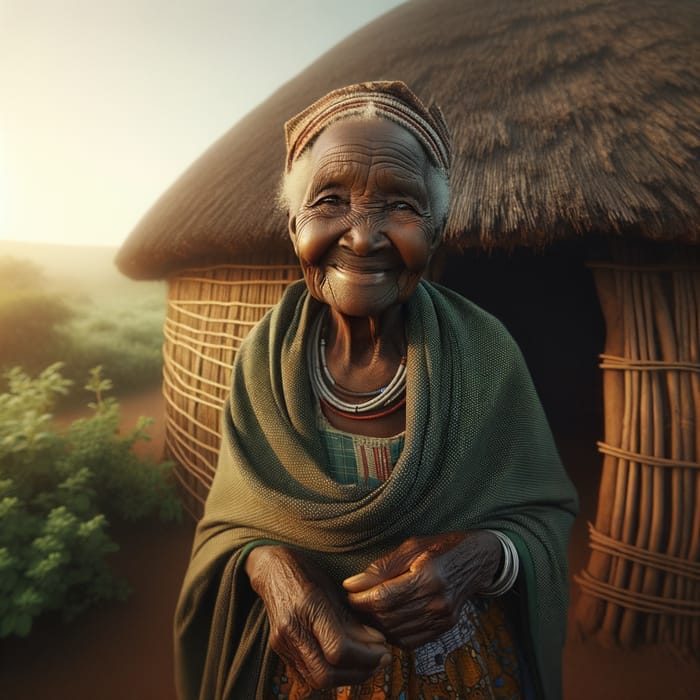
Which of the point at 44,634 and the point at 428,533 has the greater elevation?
the point at 428,533

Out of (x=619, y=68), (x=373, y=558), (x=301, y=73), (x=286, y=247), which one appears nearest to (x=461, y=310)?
(x=373, y=558)

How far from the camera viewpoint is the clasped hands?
0.74 meters

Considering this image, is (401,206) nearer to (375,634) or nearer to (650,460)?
(375,634)

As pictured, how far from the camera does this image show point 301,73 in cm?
420

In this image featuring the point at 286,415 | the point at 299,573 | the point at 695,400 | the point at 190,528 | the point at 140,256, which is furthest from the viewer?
the point at 140,256

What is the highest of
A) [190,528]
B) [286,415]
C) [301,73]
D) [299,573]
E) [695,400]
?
[301,73]

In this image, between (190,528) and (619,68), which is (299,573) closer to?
(190,528)

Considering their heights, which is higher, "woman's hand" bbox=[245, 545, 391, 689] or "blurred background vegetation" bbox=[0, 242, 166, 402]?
"blurred background vegetation" bbox=[0, 242, 166, 402]

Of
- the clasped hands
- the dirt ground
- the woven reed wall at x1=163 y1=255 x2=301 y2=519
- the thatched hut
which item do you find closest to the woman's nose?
the clasped hands

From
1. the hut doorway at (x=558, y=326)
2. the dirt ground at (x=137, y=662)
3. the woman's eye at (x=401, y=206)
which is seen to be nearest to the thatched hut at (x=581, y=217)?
the dirt ground at (x=137, y=662)

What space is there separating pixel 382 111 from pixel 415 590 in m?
0.94

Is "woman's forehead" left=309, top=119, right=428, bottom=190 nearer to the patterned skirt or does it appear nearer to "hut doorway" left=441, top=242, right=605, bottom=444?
the patterned skirt

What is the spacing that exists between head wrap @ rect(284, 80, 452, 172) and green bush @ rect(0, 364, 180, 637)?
2413 millimetres

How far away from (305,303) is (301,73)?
4.08 metres
